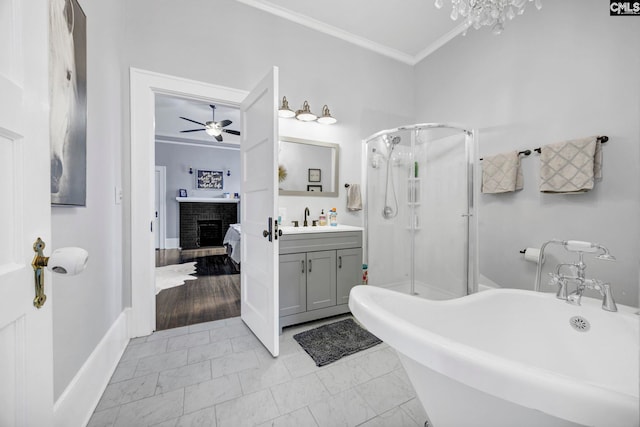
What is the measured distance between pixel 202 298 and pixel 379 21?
3691 mm

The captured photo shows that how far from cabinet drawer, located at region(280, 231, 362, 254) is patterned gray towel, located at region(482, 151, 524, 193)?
4.44 ft

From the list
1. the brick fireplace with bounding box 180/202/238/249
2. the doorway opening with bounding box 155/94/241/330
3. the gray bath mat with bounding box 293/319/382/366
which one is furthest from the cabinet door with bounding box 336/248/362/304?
the brick fireplace with bounding box 180/202/238/249

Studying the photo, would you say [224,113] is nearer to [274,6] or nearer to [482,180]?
[274,6]

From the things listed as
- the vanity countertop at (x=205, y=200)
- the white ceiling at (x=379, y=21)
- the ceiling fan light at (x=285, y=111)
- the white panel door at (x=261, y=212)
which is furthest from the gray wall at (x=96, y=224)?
the vanity countertop at (x=205, y=200)

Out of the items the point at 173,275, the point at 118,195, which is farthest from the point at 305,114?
the point at 173,275

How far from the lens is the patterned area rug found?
339 centimetres

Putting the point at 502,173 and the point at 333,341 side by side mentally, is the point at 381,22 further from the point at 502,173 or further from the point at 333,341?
the point at 333,341

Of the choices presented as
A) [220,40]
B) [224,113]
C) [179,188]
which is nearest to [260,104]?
[220,40]

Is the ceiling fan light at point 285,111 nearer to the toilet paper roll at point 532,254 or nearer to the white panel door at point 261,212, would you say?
the white panel door at point 261,212

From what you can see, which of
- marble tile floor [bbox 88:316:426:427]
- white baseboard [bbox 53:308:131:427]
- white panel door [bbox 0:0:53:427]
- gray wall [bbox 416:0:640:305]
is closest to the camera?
white panel door [bbox 0:0:53:427]

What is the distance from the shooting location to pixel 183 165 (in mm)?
6348

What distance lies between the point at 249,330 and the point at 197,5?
116 inches

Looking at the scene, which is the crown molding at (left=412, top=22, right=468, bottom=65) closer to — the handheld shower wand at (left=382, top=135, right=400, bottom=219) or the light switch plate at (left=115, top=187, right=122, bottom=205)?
the handheld shower wand at (left=382, top=135, right=400, bottom=219)

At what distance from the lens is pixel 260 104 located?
199 centimetres
